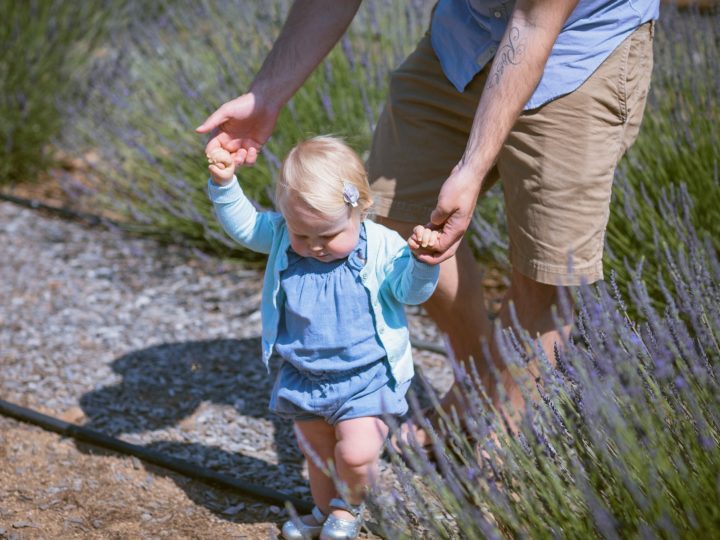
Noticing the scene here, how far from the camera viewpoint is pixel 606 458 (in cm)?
152

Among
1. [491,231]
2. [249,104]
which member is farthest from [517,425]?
[491,231]

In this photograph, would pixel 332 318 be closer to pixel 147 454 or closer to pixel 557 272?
pixel 557 272

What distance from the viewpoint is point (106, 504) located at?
2484mm

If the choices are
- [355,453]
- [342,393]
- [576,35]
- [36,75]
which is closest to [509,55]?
[576,35]

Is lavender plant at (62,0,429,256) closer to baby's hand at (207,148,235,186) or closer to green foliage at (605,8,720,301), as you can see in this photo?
green foliage at (605,8,720,301)

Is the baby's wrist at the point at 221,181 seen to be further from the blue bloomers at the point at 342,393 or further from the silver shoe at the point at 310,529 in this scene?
the silver shoe at the point at 310,529

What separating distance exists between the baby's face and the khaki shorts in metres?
0.37

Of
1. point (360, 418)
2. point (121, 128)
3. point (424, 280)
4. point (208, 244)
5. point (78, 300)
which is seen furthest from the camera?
point (121, 128)

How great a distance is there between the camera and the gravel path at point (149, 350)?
2.85 metres

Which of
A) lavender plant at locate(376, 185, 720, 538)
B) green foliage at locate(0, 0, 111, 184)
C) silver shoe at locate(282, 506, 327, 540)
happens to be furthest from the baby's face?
green foliage at locate(0, 0, 111, 184)

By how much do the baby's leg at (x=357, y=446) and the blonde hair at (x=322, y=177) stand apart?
48 cm

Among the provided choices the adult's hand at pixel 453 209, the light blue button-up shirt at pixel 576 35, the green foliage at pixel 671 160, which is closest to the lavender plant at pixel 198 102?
the green foliage at pixel 671 160

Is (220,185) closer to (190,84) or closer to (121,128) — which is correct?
(190,84)

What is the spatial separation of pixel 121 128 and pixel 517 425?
3.57m
